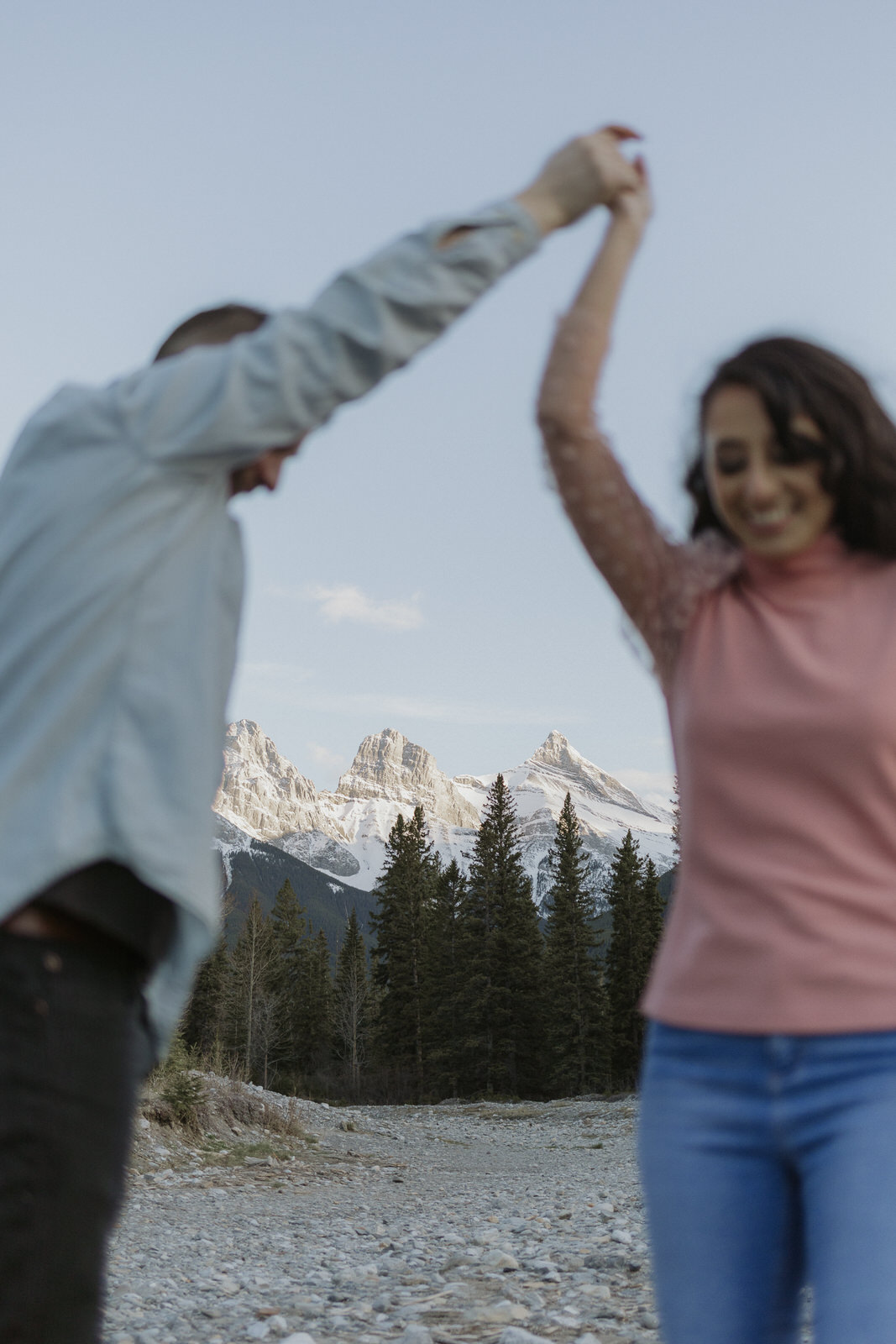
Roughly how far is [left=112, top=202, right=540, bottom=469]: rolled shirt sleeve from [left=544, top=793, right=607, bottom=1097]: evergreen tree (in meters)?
43.6

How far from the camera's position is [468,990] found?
44062mm

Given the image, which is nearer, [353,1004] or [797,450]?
[797,450]

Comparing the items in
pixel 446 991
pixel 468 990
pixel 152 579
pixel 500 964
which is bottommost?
pixel 446 991

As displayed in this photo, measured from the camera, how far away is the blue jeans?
1319 millimetres

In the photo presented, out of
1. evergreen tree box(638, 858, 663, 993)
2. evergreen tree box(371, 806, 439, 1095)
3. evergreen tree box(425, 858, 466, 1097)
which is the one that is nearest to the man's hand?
evergreen tree box(638, 858, 663, 993)

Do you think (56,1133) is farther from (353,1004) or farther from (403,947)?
(403,947)

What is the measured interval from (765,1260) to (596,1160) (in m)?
15.7

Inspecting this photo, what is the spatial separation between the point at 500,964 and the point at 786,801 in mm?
45164

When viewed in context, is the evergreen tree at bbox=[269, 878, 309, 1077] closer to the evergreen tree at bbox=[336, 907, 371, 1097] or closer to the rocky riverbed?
the evergreen tree at bbox=[336, 907, 371, 1097]

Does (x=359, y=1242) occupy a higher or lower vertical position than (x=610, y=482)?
lower

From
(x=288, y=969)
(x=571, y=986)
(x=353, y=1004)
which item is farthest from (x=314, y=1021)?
(x=571, y=986)

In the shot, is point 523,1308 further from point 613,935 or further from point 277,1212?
point 613,935

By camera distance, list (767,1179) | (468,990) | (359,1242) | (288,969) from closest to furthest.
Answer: (767,1179)
(359,1242)
(468,990)
(288,969)

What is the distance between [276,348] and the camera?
1493 millimetres
